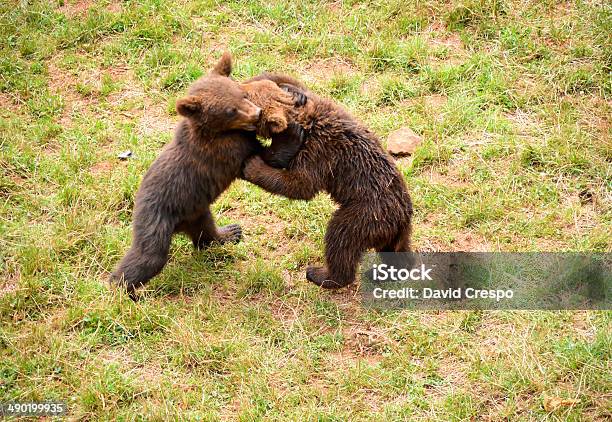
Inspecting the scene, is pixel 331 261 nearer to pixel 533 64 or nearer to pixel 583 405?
pixel 583 405

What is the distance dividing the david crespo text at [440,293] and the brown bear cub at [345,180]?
0.46 m

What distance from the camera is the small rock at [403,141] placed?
8.13m

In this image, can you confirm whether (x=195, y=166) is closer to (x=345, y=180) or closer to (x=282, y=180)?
(x=282, y=180)

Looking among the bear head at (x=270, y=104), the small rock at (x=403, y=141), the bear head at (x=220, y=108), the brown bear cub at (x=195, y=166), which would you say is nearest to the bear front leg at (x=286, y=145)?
the brown bear cub at (x=195, y=166)

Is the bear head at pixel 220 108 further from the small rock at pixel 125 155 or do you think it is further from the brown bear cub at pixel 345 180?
the small rock at pixel 125 155

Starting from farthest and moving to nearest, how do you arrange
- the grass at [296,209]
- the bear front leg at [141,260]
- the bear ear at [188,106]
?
the bear front leg at [141,260]
the bear ear at [188,106]
the grass at [296,209]

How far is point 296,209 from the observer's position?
772 centimetres

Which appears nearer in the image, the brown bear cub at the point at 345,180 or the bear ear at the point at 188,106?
the bear ear at the point at 188,106

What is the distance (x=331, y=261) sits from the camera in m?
6.76

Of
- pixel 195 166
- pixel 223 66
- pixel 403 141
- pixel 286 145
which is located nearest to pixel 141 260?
pixel 195 166

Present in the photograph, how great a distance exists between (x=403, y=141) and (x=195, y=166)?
8.03 ft

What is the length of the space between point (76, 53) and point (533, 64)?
206 inches

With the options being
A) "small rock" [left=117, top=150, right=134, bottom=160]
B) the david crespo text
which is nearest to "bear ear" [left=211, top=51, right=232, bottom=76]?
"small rock" [left=117, top=150, right=134, bottom=160]

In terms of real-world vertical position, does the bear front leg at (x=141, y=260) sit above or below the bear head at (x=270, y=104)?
below
